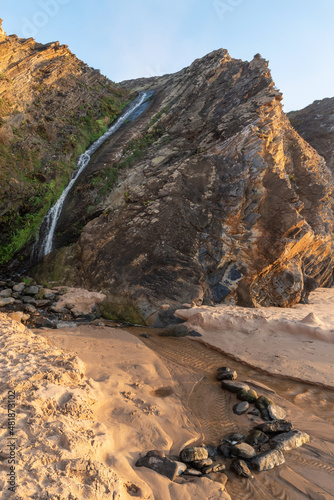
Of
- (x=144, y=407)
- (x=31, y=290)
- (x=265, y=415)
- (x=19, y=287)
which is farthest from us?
(x=19, y=287)

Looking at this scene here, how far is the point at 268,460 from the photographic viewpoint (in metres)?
Answer: 3.79

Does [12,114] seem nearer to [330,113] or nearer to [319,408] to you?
[319,408]

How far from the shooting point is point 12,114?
53.4 ft

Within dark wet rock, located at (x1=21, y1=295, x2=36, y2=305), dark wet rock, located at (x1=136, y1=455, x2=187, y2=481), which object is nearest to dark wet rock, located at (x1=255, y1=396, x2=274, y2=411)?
dark wet rock, located at (x1=136, y1=455, x2=187, y2=481)

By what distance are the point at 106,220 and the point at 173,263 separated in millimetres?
4052

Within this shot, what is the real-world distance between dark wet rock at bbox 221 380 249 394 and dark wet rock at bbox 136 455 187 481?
2.31 meters

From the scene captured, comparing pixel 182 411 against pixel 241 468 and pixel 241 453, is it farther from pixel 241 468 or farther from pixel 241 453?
pixel 241 468

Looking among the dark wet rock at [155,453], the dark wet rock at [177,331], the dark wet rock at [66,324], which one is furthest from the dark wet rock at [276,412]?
the dark wet rock at [66,324]

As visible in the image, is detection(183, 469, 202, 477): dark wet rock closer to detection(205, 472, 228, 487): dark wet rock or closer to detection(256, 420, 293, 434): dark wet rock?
detection(205, 472, 228, 487): dark wet rock

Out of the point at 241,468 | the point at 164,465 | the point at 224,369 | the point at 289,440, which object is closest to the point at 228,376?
the point at 224,369

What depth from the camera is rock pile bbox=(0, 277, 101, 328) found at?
9055mm

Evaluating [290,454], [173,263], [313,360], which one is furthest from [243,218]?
[290,454]

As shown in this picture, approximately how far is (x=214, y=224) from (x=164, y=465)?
9428 mm

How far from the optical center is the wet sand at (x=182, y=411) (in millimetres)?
3398
